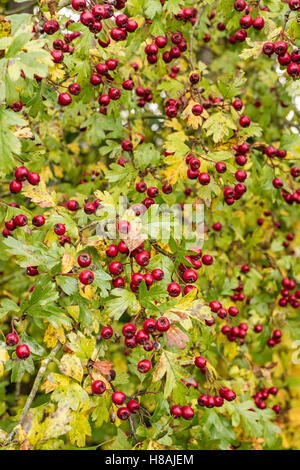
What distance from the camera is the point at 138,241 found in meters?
2.21

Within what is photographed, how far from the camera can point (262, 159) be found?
3.50 meters

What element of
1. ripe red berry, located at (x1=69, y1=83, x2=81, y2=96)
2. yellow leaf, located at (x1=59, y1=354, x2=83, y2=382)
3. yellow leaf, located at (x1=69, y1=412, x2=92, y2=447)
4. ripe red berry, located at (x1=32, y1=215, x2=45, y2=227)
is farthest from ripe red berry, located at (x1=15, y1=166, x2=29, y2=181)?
yellow leaf, located at (x1=69, y1=412, x2=92, y2=447)

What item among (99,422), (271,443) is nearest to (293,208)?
(271,443)

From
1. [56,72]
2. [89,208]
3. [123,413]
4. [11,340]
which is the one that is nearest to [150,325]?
[123,413]

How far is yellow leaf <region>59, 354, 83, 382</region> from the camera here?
2080mm

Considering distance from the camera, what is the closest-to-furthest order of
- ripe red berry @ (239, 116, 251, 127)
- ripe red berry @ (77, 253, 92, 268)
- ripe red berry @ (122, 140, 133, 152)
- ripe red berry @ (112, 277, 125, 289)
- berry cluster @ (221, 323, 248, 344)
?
ripe red berry @ (77, 253, 92, 268)
ripe red berry @ (112, 277, 125, 289)
ripe red berry @ (239, 116, 251, 127)
ripe red berry @ (122, 140, 133, 152)
berry cluster @ (221, 323, 248, 344)

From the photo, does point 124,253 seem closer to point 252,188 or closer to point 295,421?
point 252,188

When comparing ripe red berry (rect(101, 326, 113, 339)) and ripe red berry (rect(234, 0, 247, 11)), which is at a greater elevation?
ripe red berry (rect(234, 0, 247, 11))

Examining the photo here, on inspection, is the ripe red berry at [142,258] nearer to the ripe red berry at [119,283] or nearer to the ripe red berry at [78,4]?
the ripe red berry at [119,283]

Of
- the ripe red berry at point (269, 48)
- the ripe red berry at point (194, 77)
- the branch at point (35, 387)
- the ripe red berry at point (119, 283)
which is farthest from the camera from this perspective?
the ripe red berry at point (194, 77)

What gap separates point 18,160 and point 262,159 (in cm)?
191

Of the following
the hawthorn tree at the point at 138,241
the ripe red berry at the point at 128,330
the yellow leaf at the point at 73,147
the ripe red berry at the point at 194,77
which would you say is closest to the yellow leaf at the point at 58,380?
the hawthorn tree at the point at 138,241

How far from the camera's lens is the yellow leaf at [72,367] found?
208cm

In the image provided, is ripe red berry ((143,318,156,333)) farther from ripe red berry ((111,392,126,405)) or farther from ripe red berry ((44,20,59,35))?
ripe red berry ((44,20,59,35))
